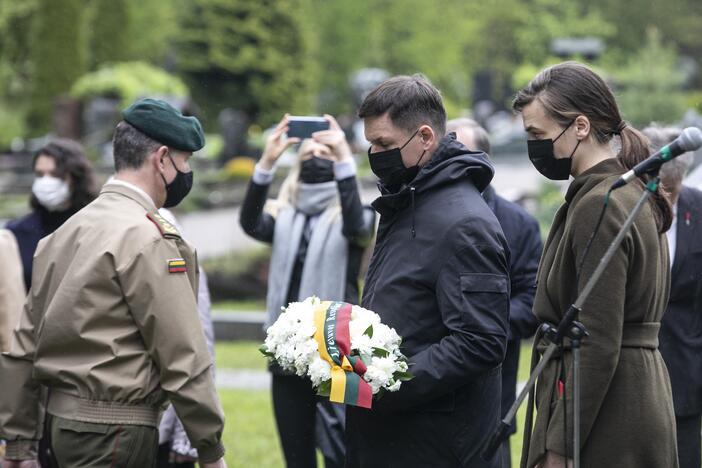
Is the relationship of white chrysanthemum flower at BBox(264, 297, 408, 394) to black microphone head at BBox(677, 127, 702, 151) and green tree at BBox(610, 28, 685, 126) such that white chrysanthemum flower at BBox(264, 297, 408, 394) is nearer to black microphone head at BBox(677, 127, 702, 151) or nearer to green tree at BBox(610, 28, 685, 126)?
black microphone head at BBox(677, 127, 702, 151)

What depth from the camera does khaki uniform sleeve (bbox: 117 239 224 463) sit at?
3.88 m

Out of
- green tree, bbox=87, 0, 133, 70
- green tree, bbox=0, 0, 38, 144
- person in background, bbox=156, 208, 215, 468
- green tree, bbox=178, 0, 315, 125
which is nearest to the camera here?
person in background, bbox=156, 208, 215, 468

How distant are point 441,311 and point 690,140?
1120mm

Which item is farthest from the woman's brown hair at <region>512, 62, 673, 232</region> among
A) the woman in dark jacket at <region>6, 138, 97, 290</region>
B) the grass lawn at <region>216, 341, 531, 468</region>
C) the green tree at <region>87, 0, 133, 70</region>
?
the green tree at <region>87, 0, 133, 70</region>

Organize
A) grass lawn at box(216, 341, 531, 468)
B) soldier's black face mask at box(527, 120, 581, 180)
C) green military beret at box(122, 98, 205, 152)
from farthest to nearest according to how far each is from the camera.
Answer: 1. grass lawn at box(216, 341, 531, 468)
2. green military beret at box(122, 98, 205, 152)
3. soldier's black face mask at box(527, 120, 581, 180)

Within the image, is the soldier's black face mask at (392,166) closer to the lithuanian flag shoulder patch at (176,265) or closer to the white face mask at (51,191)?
the lithuanian flag shoulder patch at (176,265)

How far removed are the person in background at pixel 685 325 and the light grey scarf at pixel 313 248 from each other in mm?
1897

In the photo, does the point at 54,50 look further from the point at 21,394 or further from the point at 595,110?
the point at 595,110

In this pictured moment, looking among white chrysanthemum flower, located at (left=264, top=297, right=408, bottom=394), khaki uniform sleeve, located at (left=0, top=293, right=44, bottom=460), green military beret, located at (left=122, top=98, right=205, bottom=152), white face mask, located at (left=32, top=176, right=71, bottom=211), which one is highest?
green military beret, located at (left=122, top=98, right=205, bottom=152)

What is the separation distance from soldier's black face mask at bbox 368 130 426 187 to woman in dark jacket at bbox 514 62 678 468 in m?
0.51

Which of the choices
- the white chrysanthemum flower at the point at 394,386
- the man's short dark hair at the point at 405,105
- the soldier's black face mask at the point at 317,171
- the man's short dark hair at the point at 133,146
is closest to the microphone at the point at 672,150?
the man's short dark hair at the point at 405,105

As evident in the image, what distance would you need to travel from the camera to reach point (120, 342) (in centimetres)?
391

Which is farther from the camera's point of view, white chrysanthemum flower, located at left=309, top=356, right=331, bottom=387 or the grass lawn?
the grass lawn

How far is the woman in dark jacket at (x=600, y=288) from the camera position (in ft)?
11.6
